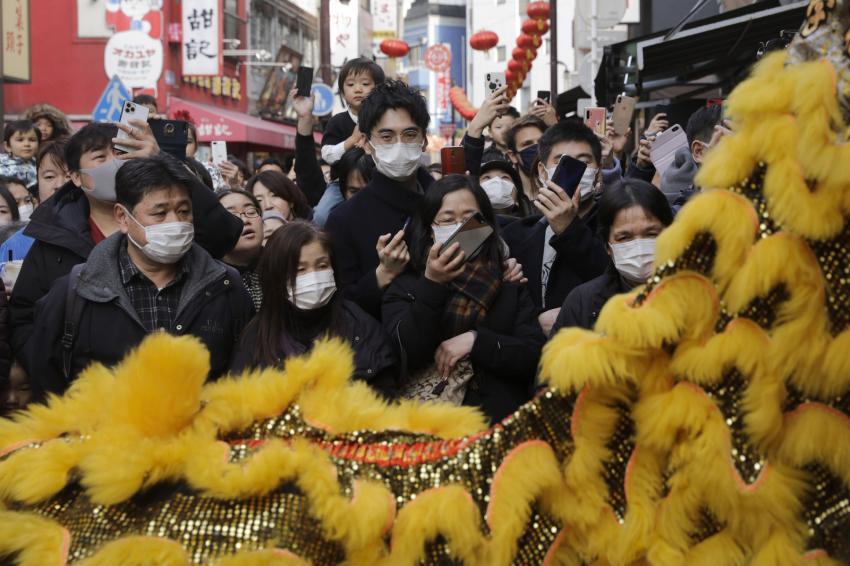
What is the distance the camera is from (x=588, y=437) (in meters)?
1.95

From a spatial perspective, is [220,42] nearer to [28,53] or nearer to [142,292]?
[28,53]

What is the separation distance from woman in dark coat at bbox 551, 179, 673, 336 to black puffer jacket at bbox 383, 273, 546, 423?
166 millimetres

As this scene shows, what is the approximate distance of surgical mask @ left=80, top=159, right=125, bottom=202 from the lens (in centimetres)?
403

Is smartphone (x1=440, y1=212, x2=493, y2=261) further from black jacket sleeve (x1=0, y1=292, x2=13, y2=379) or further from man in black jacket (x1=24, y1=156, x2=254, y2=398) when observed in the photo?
black jacket sleeve (x1=0, y1=292, x2=13, y2=379)

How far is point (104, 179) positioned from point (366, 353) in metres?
1.43

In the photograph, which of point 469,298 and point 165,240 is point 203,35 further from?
point 469,298

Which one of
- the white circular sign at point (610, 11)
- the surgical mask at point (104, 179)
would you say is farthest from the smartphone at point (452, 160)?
the white circular sign at point (610, 11)

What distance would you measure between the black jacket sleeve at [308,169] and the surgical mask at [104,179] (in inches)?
79.9

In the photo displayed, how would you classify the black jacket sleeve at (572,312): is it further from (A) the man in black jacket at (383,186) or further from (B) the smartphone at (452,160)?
(B) the smartphone at (452,160)

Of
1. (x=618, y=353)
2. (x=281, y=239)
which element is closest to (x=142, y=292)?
(x=281, y=239)

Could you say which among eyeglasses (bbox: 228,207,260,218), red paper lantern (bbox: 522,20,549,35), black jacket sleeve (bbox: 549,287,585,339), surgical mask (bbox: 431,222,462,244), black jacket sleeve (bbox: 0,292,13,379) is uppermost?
red paper lantern (bbox: 522,20,549,35)

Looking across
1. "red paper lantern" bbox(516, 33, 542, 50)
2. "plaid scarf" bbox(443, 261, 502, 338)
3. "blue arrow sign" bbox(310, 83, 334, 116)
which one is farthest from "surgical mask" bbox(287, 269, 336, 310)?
"red paper lantern" bbox(516, 33, 542, 50)

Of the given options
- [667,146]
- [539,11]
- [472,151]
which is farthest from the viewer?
[539,11]

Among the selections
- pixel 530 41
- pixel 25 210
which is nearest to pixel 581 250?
pixel 25 210
